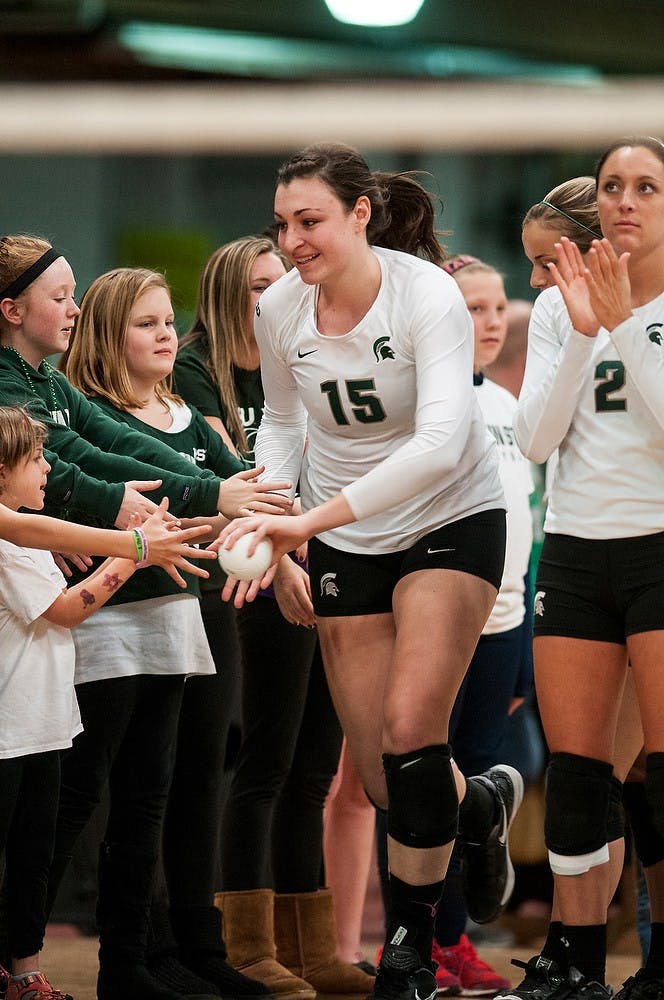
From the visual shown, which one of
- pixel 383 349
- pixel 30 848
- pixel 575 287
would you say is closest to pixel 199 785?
pixel 30 848

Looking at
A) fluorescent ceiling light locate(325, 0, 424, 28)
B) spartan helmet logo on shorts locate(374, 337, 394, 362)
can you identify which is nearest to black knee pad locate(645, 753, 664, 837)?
spartan helmet logo on shorts locate(374, 337, 394, 362)

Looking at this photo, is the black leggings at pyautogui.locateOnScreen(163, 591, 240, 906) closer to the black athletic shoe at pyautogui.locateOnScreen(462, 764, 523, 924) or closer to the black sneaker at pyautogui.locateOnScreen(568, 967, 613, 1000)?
the black athletic shoe at pyautogui.locateOnScreen(462, 764, 523, 924)

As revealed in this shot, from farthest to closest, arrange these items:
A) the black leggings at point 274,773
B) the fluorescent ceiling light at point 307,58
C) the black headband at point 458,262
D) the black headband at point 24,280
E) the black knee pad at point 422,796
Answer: the fluorescent ceiling light at point 307,58 < the black headband at point 458,262 < the black leggings at point 274,773 < the black headband at point 24,280 < the black knee pad at point 422,796

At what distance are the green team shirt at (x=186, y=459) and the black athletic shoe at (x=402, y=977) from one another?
823mm

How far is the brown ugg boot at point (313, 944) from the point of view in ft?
10.0

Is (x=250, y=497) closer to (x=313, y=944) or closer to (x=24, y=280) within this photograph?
(x=24, y=280)

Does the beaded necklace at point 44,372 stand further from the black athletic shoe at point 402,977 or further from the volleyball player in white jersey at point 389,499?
the black athletic shoe at point 402,977

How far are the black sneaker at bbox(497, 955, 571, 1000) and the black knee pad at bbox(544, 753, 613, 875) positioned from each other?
18cm

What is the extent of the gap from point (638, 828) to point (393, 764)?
64cm

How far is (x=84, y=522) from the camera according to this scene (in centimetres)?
288

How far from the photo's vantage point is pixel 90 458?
2.70 m

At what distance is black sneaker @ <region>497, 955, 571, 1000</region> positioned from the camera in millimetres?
2473

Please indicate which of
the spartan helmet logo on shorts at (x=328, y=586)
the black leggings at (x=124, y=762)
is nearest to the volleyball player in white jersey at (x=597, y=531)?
the spartan helmet logo on shorts at (x=328, y=586)

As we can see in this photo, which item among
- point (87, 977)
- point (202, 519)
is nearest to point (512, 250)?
point (202, 519)
